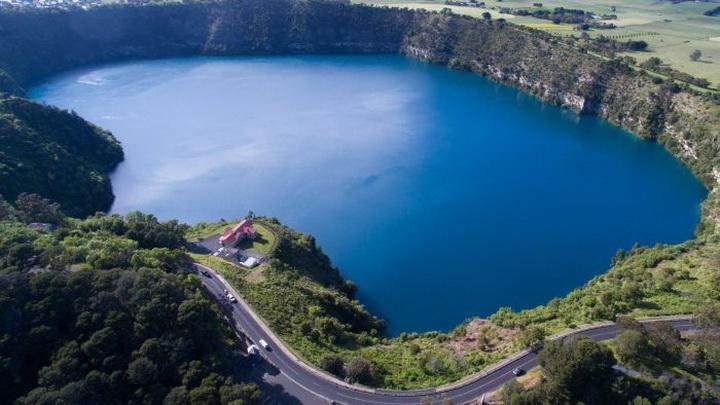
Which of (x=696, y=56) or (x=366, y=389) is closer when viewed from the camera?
(x=366, y=389)

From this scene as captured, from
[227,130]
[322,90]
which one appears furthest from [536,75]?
[227,130]

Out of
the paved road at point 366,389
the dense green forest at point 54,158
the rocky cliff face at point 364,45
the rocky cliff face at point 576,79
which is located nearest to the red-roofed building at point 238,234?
the paved road at point 366,389

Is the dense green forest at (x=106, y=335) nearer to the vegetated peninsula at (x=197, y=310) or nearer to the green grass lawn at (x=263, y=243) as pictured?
the vegetated peninsula at (x=197, y=310)

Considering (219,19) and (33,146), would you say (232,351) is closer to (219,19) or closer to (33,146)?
(33,146)

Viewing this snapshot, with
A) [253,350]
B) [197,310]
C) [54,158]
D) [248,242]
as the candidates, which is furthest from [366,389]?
[54,158]

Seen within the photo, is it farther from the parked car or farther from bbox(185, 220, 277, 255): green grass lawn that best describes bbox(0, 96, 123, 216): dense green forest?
the parked car

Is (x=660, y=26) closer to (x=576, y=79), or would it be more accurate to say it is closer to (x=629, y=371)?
(x=576, y=79)
